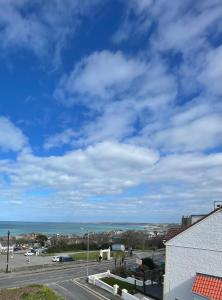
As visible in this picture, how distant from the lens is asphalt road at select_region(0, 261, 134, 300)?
42094 mm

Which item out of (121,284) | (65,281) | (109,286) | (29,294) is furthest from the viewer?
(65,281)

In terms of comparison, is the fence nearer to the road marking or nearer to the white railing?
the white railing

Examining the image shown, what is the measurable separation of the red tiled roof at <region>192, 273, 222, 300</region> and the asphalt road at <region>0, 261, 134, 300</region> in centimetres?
1182

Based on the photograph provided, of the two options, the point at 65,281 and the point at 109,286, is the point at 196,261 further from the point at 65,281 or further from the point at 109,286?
the point at 65,281

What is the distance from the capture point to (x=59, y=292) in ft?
142

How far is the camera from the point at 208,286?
30.9 meters

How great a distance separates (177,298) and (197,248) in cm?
490

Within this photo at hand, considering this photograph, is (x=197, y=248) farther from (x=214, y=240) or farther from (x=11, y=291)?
(x=11, y=291)

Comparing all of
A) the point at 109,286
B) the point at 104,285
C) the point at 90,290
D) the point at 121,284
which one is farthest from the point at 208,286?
the point at 121,284

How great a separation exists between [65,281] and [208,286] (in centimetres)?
2443

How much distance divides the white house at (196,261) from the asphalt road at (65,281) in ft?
27.9

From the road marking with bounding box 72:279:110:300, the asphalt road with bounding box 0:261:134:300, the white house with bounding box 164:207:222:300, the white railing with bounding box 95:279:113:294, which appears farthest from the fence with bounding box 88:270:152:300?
→ the white house with bounding box 164:207:222:300

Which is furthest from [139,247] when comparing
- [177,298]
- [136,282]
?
→ [177,298]

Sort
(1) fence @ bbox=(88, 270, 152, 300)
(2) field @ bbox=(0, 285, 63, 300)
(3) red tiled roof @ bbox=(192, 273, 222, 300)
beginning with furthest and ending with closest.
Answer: (1) fence @ bbox=(88, 270, 152, 300) → (2) field @ bbox=(0, 285, 63, 300) → (3) red tiled roof @ bbox=(192, 273, 222, 300)
